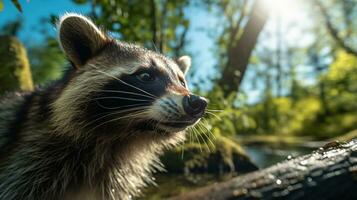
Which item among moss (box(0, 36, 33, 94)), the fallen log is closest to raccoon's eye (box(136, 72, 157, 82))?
the fallen log

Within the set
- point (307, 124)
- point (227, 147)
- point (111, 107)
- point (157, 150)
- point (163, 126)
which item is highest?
point (111, 107)

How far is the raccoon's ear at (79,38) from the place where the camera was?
3449 millimetres

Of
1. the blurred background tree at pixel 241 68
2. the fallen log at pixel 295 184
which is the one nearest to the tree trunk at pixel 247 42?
the blurred background tree at pixel 241 68

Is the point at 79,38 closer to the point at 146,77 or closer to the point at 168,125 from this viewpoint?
the point at 146,77

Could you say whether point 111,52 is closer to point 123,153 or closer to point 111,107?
point 111,107

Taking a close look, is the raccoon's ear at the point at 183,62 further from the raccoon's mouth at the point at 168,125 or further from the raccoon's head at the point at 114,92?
the raccoon's mouth at the point at 168,125

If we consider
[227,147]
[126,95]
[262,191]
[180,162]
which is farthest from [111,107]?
[227,147]

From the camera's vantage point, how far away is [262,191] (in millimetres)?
1632

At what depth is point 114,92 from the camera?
3.40m

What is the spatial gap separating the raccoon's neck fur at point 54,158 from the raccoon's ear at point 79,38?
A: 0.87ft

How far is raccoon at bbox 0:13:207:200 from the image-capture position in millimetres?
3320

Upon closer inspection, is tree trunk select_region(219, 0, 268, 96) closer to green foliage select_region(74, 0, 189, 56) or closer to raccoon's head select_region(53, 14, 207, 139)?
green foliage select_region(74, 0, 189, 56)

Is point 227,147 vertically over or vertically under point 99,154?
under

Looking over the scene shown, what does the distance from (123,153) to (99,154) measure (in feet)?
0.74
